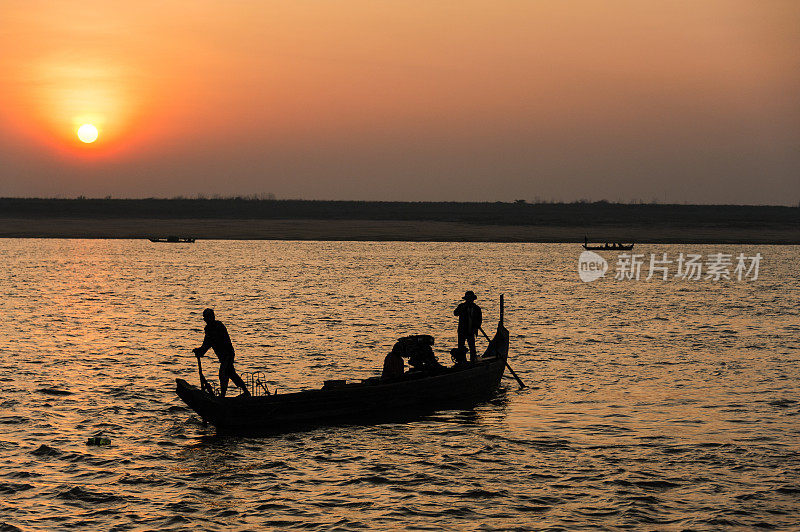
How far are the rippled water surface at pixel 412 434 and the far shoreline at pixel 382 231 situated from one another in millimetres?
119134

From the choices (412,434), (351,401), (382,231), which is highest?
(382,231)

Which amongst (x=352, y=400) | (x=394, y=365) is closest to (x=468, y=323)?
(x=394, y=365)

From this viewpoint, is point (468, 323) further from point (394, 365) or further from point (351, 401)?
point (351, 401)

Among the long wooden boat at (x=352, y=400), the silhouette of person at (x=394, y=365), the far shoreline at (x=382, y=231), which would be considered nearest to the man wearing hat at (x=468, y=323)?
the long wooden boat at (x=352, y=400)

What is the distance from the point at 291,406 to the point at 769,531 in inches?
407

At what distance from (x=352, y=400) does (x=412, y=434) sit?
5.64ft

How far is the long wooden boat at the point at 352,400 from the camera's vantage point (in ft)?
64.1

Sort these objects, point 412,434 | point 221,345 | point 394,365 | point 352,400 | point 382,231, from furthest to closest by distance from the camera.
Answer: point 382,231, point 394,365, point 352,400, point 412,434, point 221,345

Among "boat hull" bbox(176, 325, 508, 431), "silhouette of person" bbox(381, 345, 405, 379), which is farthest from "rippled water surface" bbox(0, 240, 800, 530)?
"silhouette of person" bbox(381, 345, 405, 379)

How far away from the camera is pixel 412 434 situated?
19938 millimetres

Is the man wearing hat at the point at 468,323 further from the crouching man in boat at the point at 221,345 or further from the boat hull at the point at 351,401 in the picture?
the crouching man in boat at the point at 221,345

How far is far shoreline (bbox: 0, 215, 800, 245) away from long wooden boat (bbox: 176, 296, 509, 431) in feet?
448

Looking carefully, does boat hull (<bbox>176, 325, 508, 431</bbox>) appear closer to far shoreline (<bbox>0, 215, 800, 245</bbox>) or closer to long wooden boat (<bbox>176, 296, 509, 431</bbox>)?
long wooden boat (<bbox>176, 296, 509, 431</bbox>)

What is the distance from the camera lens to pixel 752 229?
17375 cm
